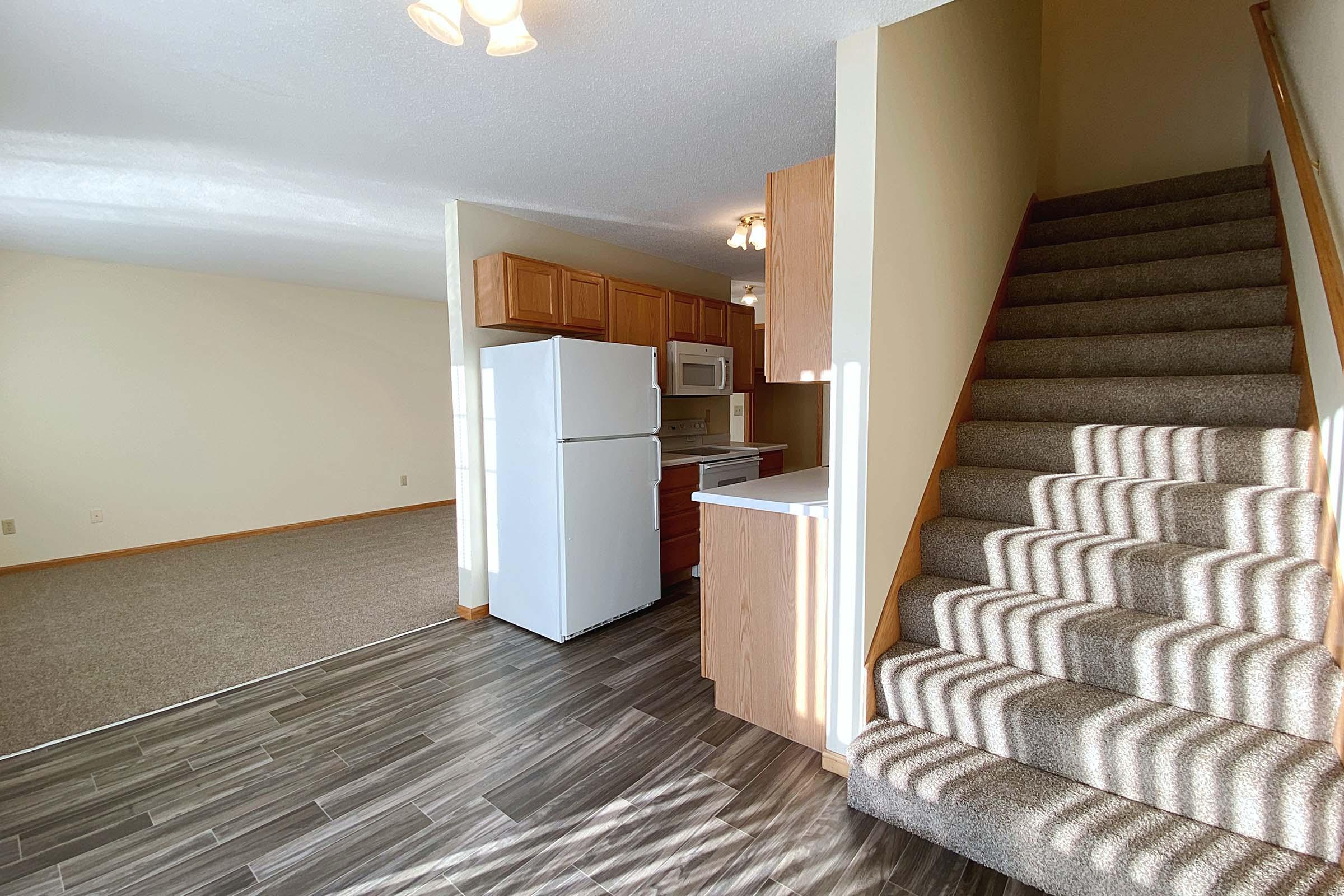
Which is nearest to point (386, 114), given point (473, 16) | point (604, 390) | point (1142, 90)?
point (473, 16)

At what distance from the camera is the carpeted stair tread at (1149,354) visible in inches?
85.0

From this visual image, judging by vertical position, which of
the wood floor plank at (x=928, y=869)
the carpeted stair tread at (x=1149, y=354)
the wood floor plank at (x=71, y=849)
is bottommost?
the wood floor plank at (x=71, y=849)

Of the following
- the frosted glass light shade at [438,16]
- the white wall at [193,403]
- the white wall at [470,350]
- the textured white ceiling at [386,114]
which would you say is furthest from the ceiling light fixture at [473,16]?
the white wall at [193,403]

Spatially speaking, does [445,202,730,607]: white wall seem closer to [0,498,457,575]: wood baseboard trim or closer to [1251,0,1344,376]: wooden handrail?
[0,498,457,575]: wood baseboard trim

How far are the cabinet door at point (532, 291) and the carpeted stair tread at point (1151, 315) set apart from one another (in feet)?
8.33

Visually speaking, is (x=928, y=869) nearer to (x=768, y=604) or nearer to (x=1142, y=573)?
(x=768, y=604)

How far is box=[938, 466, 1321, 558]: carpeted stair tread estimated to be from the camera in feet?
5.63

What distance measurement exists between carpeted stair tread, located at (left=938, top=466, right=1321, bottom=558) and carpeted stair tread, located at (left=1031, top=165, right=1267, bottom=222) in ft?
6.93

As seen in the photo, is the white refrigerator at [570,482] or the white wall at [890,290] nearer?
the white wall at [890,290]

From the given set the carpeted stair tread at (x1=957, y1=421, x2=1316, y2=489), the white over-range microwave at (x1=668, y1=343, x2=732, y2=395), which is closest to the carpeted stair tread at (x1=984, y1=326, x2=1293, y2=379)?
the carpeted stair tread at (x1=957, y1=421, x2=1316, y2=489)

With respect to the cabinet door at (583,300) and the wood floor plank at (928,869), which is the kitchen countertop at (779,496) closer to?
the wood floor plank at (928,869)

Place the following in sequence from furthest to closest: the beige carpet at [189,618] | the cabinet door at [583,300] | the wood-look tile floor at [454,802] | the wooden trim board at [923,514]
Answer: the cabinet door at [583,300]
the beige carpet at [189,618]
the wooden trim board at [923,514]
the wood-look tile floor at [454,802]

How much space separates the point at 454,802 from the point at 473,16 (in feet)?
7.83

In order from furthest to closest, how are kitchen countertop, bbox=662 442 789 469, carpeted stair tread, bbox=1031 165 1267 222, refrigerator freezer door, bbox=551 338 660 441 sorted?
kitchen countertop, bbox=662 442 789 469 → refrigerator freezer door, bbox=551 338 660 441 → carpeted stair tread, bbox=1031 165 1267 222
